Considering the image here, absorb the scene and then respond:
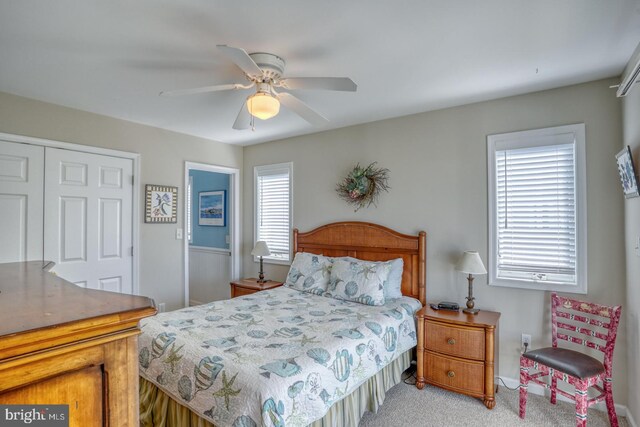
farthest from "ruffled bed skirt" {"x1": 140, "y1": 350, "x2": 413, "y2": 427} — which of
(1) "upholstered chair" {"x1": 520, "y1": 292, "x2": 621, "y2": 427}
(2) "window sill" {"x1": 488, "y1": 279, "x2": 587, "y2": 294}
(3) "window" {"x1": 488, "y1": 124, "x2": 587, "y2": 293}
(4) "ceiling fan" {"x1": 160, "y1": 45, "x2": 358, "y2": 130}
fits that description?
(4) "ceiling fan" {"x1": 160, "y1": 45, "x2": 358, "y2": 130}

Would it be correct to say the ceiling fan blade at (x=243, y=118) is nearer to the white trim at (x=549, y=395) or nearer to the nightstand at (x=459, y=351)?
the nightstand at (x=459, y=351)

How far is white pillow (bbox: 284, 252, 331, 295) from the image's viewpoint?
3471 mm

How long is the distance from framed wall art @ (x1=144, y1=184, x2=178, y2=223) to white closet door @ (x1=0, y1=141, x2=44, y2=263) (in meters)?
0.98

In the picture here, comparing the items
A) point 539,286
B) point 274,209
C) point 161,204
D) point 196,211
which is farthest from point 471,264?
point 196,211

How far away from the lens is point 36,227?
10.1 feet

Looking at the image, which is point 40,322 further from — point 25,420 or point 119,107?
point 119,107

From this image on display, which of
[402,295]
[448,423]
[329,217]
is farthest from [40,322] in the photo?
[329,217]

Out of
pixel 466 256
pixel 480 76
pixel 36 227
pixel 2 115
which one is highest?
pixel 480 76

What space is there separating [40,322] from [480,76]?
2.88 m

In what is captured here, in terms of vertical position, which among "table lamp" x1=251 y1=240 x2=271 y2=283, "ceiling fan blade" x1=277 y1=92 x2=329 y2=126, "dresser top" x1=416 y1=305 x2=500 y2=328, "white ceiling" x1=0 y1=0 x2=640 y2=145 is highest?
"white ceiling" x1=0 y1=0 x2=640 y2=145

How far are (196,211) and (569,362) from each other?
5.19 meters

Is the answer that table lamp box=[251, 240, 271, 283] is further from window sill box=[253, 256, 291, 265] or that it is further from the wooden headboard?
the wooden headboard

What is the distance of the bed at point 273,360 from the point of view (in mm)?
1694

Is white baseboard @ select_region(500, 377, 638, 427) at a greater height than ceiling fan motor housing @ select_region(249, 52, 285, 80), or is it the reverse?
ceiling fan motor housing @ select_region(249, 52, 285, 80)
